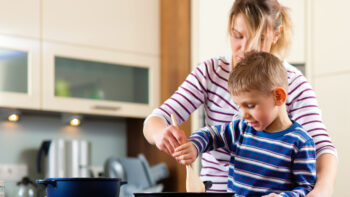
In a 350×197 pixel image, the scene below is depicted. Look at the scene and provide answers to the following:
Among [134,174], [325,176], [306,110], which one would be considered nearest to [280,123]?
[325,176]

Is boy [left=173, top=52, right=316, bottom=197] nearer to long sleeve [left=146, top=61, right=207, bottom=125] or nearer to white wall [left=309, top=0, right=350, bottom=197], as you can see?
long sleeve [left=146, top=61, right=207, bottom=125]

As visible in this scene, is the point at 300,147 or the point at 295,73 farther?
the point at 295,73

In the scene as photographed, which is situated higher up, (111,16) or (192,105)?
(111,16)

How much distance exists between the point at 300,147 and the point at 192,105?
0.44m

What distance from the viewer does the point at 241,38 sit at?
1461mm

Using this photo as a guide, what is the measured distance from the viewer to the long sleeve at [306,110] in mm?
1330

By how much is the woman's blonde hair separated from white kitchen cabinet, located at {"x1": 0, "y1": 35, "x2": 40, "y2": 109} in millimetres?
1597

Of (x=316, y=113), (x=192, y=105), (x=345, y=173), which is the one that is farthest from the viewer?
(x=345, y=173)

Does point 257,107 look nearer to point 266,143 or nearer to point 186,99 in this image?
point 266,143

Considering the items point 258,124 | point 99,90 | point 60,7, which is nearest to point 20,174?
point 99,90

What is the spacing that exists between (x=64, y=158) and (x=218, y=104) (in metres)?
1.78

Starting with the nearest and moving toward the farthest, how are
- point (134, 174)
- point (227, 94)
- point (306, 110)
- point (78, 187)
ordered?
point (78, 187), point (306, 110), point (227, 94), point (134, 174)

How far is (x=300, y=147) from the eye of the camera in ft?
3.67

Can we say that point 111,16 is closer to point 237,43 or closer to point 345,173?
point 345,173
